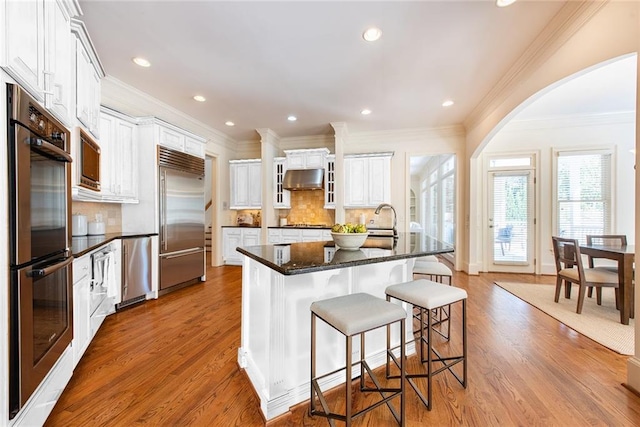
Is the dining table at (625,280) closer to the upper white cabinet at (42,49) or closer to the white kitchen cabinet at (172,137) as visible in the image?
the upper white cabinet at (42,49)

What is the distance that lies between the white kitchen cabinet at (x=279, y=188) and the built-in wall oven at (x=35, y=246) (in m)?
3.95

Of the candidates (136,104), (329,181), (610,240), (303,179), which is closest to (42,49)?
(136,104)

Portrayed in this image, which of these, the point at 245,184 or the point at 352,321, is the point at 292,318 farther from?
the point at 245,184

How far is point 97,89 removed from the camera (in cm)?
271

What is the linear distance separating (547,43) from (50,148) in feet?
12.5

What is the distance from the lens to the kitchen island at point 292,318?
148 centimetres

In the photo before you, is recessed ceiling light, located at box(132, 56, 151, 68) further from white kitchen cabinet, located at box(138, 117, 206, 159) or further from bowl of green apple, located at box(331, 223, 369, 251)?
bowl of green apple, located at box(331, 223, 369, 251)

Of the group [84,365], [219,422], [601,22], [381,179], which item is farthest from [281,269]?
[381,179]

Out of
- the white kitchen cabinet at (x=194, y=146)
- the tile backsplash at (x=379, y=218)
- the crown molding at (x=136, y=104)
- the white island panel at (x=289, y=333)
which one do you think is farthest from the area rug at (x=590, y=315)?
the crown molding at (x=136, y=104)

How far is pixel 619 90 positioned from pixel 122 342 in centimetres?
663

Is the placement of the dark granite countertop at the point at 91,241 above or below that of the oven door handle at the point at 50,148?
below

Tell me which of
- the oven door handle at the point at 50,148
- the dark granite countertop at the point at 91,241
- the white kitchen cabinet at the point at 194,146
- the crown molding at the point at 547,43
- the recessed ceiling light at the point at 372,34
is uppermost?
the recessed ceiling light at the point at 372,34

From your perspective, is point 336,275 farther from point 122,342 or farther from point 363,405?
point 122,342

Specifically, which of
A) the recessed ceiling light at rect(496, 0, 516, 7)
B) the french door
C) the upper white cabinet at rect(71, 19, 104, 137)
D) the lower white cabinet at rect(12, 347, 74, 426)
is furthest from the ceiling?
the lower white cabinet at rect(12, 347, 74, 426)
